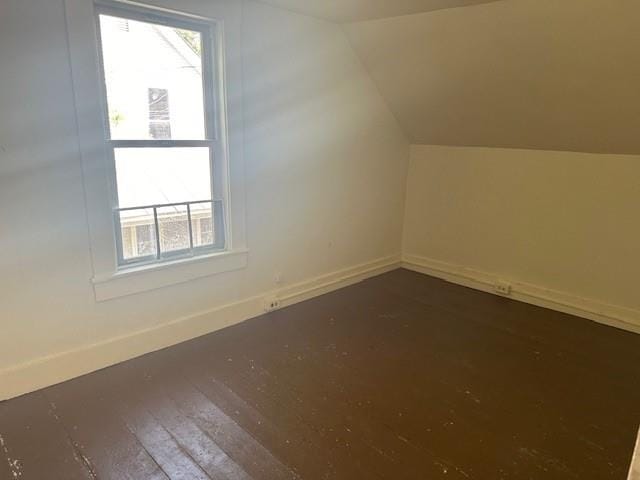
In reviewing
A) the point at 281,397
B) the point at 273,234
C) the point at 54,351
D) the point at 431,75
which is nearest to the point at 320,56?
the point at 431,75

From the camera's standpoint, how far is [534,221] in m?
3.55

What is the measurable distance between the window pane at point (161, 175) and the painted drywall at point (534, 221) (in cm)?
228

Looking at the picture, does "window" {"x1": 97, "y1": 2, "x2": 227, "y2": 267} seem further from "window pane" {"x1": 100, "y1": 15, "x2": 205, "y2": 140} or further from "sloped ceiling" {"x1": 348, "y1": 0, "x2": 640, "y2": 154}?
"sloped ceiling" {"x1": 348, "y1": 0, "x2": 640, "y2": 154}

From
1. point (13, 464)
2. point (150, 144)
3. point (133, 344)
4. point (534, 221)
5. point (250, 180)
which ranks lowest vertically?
point (13, 464)

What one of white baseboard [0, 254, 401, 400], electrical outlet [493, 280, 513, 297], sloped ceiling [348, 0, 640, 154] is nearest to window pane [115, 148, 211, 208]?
white baseboard [0, 254, 401, 400]

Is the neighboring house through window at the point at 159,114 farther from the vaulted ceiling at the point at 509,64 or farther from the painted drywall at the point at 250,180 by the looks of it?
the vaulted ceiling at the point at 509,64

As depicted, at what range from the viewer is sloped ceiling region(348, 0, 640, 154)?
2277mm

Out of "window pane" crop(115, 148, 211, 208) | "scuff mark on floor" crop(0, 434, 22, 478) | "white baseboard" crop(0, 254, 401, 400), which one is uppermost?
"window pane" crop(115, 148, 211, 208)

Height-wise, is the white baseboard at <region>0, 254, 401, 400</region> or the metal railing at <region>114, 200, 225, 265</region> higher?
the metal railing at <region>114, 200, 225, 265</region>

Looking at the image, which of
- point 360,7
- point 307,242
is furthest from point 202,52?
point 307,242

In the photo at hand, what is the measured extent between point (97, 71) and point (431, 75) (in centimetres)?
221

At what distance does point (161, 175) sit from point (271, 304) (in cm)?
126

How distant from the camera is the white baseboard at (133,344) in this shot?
2246 millimetres

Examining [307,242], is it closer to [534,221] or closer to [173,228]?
[173,228]
